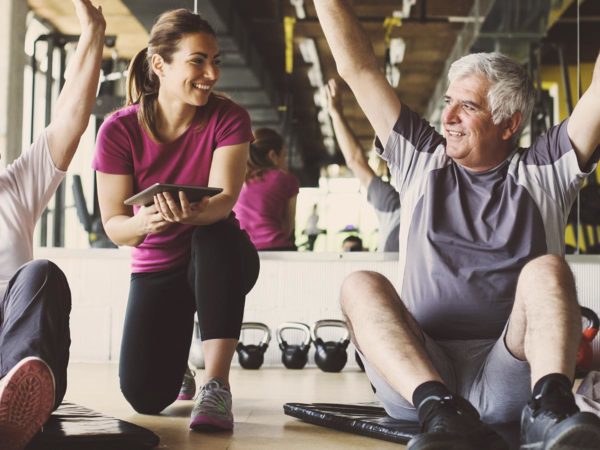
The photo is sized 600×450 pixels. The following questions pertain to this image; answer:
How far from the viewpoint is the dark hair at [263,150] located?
196 inches

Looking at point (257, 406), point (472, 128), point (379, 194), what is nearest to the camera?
point (472, 128)

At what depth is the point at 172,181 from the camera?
2557 millimetres

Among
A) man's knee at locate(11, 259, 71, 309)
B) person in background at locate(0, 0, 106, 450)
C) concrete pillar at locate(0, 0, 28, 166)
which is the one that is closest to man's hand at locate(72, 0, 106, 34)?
person in background at locate(0, 0, 106, 450)

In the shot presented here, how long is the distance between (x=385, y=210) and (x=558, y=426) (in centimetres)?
331

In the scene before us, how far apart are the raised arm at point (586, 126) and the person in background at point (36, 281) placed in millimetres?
1145

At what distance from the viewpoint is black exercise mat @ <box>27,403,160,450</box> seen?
1.97 meters

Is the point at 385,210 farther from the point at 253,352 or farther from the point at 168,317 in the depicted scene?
the point at 168,317

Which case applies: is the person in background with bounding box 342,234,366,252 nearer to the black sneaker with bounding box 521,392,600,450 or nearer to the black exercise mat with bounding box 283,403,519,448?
the black exercise mat with bounding box 283,403,519,448

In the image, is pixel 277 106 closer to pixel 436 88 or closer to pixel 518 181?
pixel 436 88

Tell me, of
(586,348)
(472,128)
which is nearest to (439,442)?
(472,128)

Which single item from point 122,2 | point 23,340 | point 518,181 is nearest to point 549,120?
point 122,2

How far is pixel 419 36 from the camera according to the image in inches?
203

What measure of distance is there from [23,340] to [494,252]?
3.39 ft

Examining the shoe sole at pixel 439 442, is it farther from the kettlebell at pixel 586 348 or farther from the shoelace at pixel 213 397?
the kettlebell at pixel 586 348
